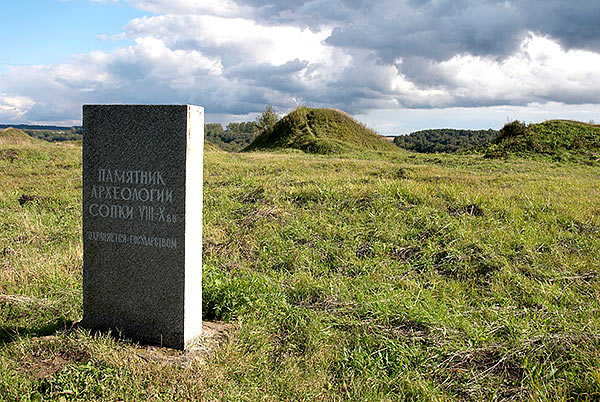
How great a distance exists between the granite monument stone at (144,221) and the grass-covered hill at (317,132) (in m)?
20.7

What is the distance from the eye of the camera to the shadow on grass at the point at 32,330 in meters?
3.76

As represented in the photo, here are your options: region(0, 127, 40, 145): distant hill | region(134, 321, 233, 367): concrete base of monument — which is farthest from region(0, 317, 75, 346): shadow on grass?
region(0, 127, 40, 145): distant hill

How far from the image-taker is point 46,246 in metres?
6.22

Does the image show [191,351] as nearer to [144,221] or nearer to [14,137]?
[144,221]

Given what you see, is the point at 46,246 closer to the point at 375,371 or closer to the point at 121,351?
the point at 121,351

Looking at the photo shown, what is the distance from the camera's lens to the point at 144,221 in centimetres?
369

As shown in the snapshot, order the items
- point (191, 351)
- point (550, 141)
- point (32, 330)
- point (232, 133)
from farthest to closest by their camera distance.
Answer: point (232, 133)
point (550, 141)
point (32, 330)
point (191, 351)

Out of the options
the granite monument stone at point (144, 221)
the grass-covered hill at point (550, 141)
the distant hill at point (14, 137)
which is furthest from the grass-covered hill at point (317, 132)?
the granite monument stone at point (144, 221)

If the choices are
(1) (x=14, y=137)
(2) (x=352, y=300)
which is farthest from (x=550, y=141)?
(1) (x=14, y=137)

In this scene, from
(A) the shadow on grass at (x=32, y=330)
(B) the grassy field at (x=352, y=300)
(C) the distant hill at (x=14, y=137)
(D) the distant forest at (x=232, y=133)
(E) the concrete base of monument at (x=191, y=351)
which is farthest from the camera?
(D) the distant forest at (x=232, y=133)

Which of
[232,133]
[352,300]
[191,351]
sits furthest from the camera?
[232,133]

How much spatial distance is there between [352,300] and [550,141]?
773 inches

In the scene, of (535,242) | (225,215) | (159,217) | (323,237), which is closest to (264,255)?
(323,237)

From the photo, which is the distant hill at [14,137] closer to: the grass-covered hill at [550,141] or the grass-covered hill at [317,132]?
the grass-covered hill at [317,132]
